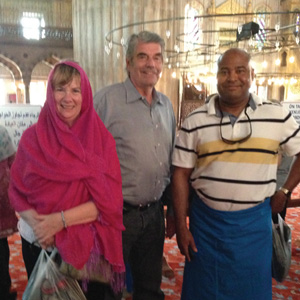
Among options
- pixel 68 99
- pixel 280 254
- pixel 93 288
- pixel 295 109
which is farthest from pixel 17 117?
pixel 295 109

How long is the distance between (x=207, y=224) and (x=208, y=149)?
1.43 ft

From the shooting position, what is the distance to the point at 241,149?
1.63 m

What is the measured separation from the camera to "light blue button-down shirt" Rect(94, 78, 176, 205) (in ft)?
5.99

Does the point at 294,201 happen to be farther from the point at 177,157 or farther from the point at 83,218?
the point at 83,218

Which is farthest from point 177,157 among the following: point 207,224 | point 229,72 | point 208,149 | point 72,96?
point 72,96

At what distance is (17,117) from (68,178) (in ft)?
6.31

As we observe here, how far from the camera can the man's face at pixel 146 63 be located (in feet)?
6.03

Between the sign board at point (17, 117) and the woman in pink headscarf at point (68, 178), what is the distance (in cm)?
168

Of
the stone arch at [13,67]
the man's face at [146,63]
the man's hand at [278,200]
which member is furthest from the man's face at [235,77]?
the stone arch at [13,67]

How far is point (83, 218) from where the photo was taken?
1407 mm

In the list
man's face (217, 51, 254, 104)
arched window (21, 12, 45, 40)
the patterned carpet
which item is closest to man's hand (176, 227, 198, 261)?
man's face (217, 51, 254, 104)

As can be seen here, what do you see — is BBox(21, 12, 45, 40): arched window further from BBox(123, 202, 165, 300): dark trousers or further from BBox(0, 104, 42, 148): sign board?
BBox(123, 202, 165, 300): dark trousers

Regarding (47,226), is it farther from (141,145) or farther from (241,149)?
(241,149)

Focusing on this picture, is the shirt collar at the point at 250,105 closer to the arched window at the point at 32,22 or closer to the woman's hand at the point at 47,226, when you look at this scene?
the woman's hand at the point at 47,226
